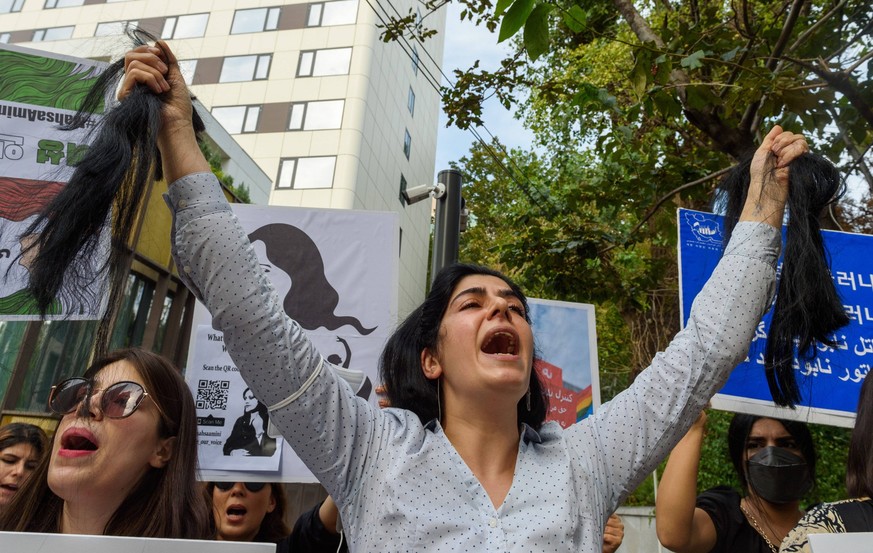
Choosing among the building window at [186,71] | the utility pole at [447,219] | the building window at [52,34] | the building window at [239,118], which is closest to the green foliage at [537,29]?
the building window at [186,71]

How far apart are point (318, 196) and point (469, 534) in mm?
16391

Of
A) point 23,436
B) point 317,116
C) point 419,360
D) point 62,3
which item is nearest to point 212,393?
point 23,436

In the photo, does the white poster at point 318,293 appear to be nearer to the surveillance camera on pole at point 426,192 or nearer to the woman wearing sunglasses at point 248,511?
the woman wearing sunglasses at point 248,511

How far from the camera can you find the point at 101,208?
4.73 ft

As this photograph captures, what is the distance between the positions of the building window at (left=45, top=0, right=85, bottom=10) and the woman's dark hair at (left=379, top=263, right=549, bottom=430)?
22914 mm

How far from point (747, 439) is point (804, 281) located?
3.81 ft

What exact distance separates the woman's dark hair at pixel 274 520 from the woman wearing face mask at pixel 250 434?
7.3 inches

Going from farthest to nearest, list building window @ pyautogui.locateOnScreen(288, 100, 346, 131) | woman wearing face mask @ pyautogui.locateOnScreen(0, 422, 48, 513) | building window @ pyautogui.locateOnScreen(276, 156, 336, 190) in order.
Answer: building window @ pyautogui.locateOnScreen(288, 100, 346, 131) → building window @ pyautogui.locateOnScreen(276, 156, 336, 190) → woman wearing face mask @ pyautogui.locateOnScreen(0, 422, 48, 513)

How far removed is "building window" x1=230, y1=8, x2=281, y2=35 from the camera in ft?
64.8

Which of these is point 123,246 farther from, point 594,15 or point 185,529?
point 594,15

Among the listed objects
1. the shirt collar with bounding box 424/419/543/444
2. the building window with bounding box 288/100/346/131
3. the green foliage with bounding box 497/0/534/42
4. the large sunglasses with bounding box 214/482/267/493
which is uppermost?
the building window with bounding box 288/100/346/131

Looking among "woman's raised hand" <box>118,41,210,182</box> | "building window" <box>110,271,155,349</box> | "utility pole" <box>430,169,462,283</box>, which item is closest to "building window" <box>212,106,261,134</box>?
"building window" <box>110,271,155,349</box>

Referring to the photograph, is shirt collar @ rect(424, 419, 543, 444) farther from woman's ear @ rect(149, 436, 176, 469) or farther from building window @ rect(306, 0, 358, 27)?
building window @ rect(306, 0, 358, 27)

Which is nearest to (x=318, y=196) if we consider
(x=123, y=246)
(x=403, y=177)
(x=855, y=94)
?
(x=403, y=177)
